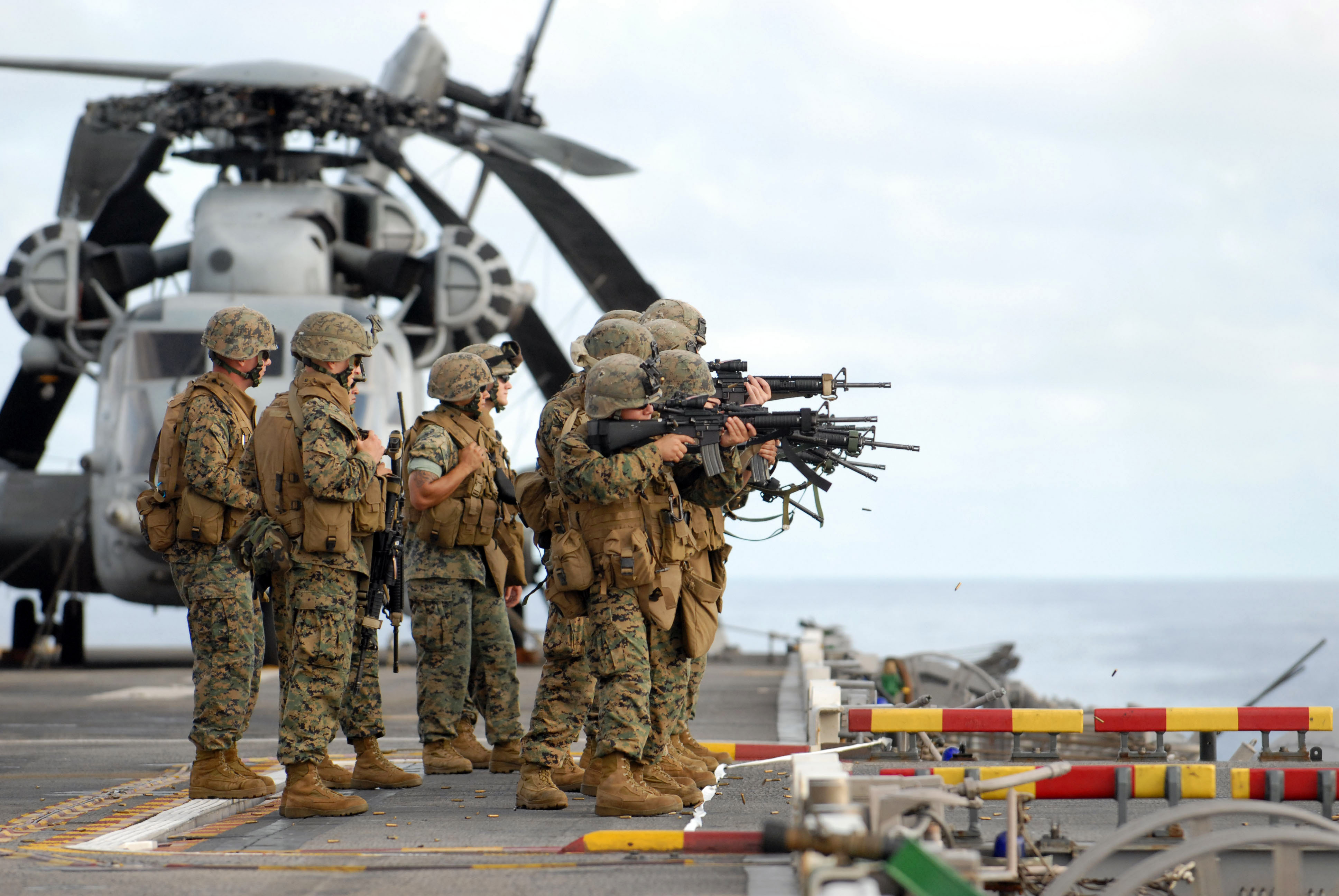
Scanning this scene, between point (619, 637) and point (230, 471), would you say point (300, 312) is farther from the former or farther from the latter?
point (619, 637)

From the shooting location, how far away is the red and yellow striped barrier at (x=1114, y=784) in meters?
4.96

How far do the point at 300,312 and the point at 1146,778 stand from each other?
34.5 ft

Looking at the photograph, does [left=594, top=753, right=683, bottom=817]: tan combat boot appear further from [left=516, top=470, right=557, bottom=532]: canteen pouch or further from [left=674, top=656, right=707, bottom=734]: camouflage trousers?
[left=516, top=470, right=557, bottom=532]: canteen pouch

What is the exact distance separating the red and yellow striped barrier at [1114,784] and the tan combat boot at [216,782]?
128 inches

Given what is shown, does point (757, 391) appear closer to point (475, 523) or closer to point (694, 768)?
point (475, 523)

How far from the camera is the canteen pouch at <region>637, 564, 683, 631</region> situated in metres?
6.28

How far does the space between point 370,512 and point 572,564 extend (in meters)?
1.07

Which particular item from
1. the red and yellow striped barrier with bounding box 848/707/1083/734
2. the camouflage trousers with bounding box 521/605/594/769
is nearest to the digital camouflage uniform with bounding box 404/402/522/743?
the camouflage trousers with bounding box 521/605/594/769

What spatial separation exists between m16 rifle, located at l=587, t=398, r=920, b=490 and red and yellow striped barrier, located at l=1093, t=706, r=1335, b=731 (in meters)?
1.44

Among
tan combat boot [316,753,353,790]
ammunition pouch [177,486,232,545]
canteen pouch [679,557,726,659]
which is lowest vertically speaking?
tan combat boot [316,753,353,790]

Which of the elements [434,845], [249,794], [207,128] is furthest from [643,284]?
[434,845]

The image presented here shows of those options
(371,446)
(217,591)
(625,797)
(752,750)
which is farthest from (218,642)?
(752,750)

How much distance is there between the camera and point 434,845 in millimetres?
5680

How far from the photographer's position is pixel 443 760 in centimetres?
761
